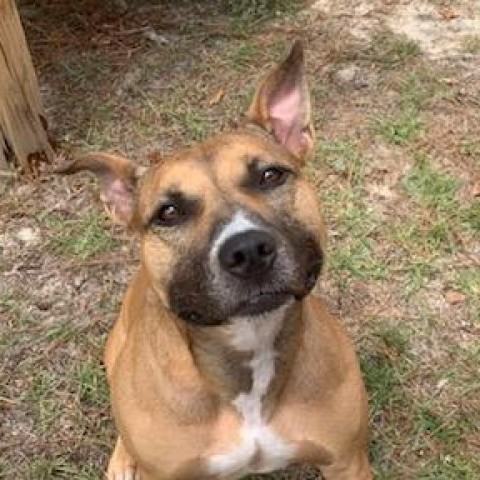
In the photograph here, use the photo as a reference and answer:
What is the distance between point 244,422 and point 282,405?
128mm

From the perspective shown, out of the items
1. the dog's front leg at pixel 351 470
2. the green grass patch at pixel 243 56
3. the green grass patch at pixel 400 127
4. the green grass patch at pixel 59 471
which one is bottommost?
the green grass patch at pixel 59 471

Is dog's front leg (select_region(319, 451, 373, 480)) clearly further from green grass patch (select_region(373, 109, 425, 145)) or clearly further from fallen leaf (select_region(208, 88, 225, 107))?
fallen leaf (select_region(208, 88, 225, 107))

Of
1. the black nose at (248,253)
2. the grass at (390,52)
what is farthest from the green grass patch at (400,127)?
the black nose at (248,253)

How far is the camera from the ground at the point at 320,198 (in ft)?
14.0

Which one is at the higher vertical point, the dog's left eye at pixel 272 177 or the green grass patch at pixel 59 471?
the dog's left eye at pixel 272 177

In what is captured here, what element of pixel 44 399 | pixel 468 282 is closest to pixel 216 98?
pixel 468 282

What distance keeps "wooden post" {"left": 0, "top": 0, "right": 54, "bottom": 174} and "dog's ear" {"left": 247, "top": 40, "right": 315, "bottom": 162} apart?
173 cm

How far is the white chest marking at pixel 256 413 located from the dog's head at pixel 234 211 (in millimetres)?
228

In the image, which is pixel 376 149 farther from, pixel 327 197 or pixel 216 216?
pixel 216 216

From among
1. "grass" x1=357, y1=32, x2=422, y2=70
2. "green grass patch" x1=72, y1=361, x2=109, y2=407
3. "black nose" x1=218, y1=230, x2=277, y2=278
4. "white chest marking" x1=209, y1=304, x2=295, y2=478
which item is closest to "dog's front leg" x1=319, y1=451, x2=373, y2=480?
"white chest marking" x1=209, y1=304, x2=295, y2=478

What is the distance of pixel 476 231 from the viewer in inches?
191

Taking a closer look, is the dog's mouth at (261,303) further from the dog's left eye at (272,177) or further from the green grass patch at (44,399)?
the green grass patch at (44,399)

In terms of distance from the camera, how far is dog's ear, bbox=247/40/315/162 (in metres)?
3.37

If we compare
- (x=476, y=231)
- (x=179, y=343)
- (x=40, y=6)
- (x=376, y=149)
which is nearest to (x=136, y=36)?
(x=40, y=6)
